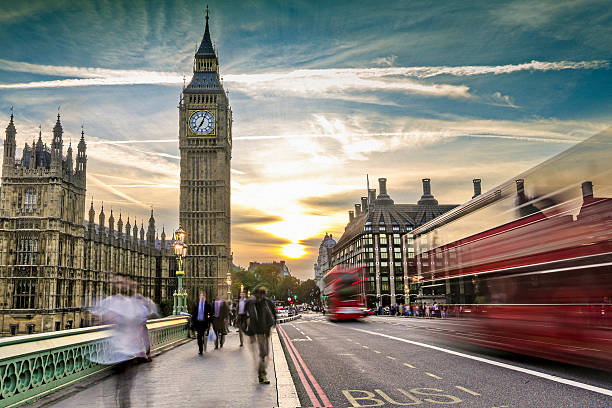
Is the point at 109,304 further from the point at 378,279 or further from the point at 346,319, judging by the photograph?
the point at 378,279

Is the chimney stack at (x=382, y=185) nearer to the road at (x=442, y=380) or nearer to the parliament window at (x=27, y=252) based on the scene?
the parliament window at (x=27, y=252)

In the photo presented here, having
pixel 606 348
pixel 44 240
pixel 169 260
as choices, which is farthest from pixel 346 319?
pixel 169 260

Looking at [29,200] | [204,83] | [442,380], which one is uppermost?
[204,83]

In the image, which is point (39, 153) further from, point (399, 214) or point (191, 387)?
point (399, 214)

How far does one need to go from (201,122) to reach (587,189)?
9651 centimetres

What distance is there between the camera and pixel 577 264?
11094 mm

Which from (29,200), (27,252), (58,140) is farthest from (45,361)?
(58,140)

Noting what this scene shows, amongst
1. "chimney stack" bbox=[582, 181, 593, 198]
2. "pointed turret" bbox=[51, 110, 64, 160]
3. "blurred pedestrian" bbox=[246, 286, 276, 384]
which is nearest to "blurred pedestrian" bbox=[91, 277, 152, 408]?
"blurred pedestrian" bbox=[246, 286, 276, 384]

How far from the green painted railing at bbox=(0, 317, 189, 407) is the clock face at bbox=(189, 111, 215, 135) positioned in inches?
3671

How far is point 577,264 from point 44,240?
7099 cm

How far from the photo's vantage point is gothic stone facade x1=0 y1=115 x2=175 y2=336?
6619cm

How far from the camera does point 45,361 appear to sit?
9.17 m

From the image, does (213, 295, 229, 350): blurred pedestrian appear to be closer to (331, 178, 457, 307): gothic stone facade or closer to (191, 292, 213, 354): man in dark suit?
(191, 292, 213, 354): man in dark suit

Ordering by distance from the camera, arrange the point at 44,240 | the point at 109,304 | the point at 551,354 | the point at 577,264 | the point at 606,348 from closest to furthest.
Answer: the point at 109,304 < the point at 606,348 < the point at 577,264 < the point at 551,354 < the point at 44,240
